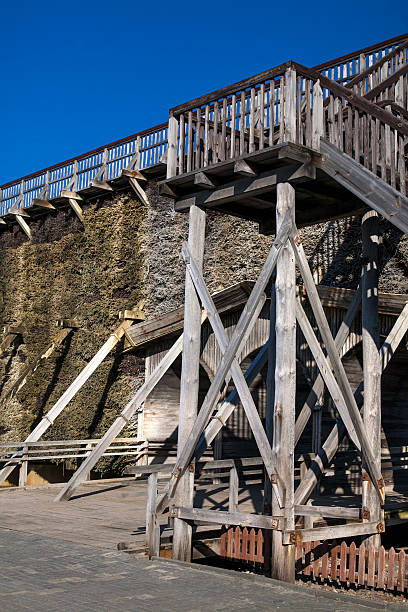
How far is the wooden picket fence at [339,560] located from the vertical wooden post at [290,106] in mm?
4795

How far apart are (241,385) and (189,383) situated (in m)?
0.92

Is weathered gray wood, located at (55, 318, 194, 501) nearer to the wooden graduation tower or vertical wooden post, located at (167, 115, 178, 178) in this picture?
the wooden graduation tower

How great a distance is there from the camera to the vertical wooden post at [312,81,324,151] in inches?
348

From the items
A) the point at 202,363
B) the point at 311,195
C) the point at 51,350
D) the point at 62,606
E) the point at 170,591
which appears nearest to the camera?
the point at 62,606

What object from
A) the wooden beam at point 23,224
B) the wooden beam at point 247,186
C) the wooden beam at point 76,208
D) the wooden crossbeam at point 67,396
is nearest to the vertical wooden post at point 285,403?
the wooden beam at point 247,186

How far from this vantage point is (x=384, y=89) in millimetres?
10844

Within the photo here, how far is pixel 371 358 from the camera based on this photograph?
975 cm

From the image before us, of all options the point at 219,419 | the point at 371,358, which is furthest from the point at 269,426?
the point at 371,358

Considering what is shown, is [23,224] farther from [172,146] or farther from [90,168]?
[172,146]

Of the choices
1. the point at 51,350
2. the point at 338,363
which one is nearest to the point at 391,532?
the point at 338,363

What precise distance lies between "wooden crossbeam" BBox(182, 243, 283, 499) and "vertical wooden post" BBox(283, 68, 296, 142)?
2.21 meters

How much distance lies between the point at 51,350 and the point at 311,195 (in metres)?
12.6

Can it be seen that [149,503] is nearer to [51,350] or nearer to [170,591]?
[170,591]

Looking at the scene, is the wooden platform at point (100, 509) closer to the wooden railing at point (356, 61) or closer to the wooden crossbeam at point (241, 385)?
the wooden crossbeam at point (241, 385)
